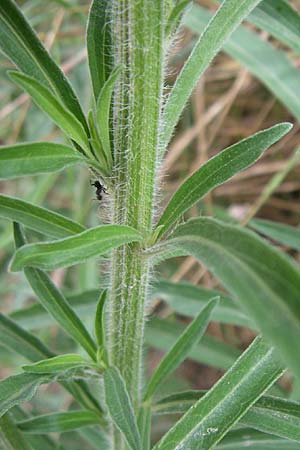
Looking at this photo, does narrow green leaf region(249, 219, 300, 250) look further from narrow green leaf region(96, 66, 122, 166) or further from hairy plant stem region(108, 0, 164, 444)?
narrow green leaf region(96, 66, 122, 166)

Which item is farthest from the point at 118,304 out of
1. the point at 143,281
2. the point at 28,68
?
the point at 28,68

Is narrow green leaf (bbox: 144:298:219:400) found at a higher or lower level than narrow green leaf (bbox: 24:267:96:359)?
lower

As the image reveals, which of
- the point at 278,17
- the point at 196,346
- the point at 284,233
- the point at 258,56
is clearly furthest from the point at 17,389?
the point at 258,56

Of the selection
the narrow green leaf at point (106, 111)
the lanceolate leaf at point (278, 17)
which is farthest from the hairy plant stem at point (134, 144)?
the lanceolate leaf at point (278, 17)

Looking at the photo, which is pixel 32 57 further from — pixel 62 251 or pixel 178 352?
pixel 178 352

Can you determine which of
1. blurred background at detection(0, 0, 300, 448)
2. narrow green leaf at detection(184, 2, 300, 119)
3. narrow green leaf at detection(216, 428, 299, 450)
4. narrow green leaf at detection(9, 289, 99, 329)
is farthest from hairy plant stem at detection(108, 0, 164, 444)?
blurred background at detection(0, 0, 300, 448)

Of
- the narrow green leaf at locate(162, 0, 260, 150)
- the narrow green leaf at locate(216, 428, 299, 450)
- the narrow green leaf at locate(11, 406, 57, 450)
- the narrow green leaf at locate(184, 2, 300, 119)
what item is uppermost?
the narrow green leaf at locate(184, 2, 300, 119)

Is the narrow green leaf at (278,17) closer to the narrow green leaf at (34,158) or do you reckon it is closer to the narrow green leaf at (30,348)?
the narrow green leaf at (34,158)
